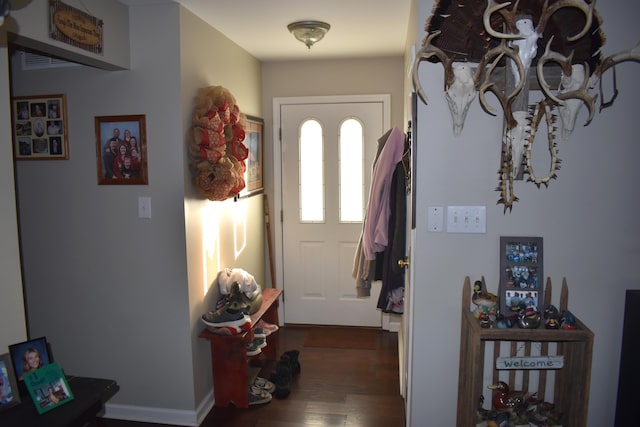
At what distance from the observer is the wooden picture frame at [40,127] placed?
2.59 meters

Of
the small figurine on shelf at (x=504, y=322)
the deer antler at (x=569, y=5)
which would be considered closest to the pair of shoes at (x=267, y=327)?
the small figurine on shelf at (x=504, y=322)

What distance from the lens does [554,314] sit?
71.3 inches

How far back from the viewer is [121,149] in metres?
2.54

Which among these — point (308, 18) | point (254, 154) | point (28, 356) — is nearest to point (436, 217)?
point (308, 18)

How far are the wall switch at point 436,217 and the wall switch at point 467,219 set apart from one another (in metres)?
0.03

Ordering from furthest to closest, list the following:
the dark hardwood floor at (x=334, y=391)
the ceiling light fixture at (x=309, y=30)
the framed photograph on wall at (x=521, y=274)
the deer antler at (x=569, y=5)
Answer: the ceiling light fixture at (x=309, y=30) → the dark hardwood floor at (x=334, y=391) → the framed photograph on wall at (x=521, y=274) → the deer antler at (x=569, y=5)

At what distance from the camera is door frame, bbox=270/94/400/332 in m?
3.84

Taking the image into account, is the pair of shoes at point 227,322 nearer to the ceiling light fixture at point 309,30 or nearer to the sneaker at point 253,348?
the sneaker at point 253,348

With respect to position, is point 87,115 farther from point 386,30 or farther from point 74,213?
point 386,30

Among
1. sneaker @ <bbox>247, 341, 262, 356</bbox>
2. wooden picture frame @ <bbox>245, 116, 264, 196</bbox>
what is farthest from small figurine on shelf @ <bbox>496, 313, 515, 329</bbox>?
wooden picture frame @ <bbox>245, 116, 264, 196</bbox>

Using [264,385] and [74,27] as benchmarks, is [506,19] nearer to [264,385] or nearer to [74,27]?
[74,27]

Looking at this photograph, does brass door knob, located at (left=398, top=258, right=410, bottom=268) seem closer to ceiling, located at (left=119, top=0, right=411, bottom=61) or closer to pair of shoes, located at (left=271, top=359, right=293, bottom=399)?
pair of shoes, located at (left=271, top=359, right=293, bottom=399)

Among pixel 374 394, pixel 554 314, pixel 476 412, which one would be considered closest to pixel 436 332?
pixel 476 412

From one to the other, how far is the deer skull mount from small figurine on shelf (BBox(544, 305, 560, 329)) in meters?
0.44
